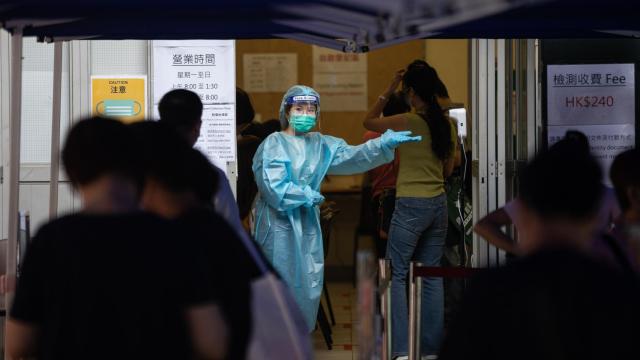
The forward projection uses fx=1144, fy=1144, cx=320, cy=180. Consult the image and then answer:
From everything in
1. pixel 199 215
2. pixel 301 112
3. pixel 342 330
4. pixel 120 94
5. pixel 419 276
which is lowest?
pixel 342 330

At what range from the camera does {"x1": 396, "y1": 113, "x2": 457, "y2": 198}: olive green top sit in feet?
19.8

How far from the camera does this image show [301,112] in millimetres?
6074

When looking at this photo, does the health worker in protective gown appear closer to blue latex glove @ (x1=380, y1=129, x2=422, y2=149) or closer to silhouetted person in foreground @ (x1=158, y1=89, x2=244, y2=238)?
blue latex glove @ (x1=380, y1=129, x2=422, y2=149)

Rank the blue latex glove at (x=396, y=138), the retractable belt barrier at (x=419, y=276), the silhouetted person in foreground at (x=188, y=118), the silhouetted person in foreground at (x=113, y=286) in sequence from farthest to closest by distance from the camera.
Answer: the blue latex glove at (x=396, y=138), the retractable belt barrier at (x=419, y=276), the silhouetted person in foreground at (x=188, y=118), the silhouetted person in foreground at (x=113, y=286)

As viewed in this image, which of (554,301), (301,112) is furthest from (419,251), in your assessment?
(554,301)

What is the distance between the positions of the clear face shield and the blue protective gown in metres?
0.06

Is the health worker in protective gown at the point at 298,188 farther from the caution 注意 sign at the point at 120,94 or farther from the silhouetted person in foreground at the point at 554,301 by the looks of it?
the silhouetted person in foreground at the point at 554,301

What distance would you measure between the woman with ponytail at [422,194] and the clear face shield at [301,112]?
1.24 ft

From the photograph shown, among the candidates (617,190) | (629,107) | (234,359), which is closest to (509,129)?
(629,107)

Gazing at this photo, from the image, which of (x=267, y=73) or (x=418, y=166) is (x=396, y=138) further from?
(x=267, y=73)

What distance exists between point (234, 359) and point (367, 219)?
20.5 feet

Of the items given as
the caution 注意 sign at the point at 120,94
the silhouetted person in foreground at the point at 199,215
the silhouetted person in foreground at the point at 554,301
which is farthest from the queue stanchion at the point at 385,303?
the caution 注意 sign at the point at 120,94

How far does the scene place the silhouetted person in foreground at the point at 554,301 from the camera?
220 centimetres

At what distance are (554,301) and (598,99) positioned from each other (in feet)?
13.4
